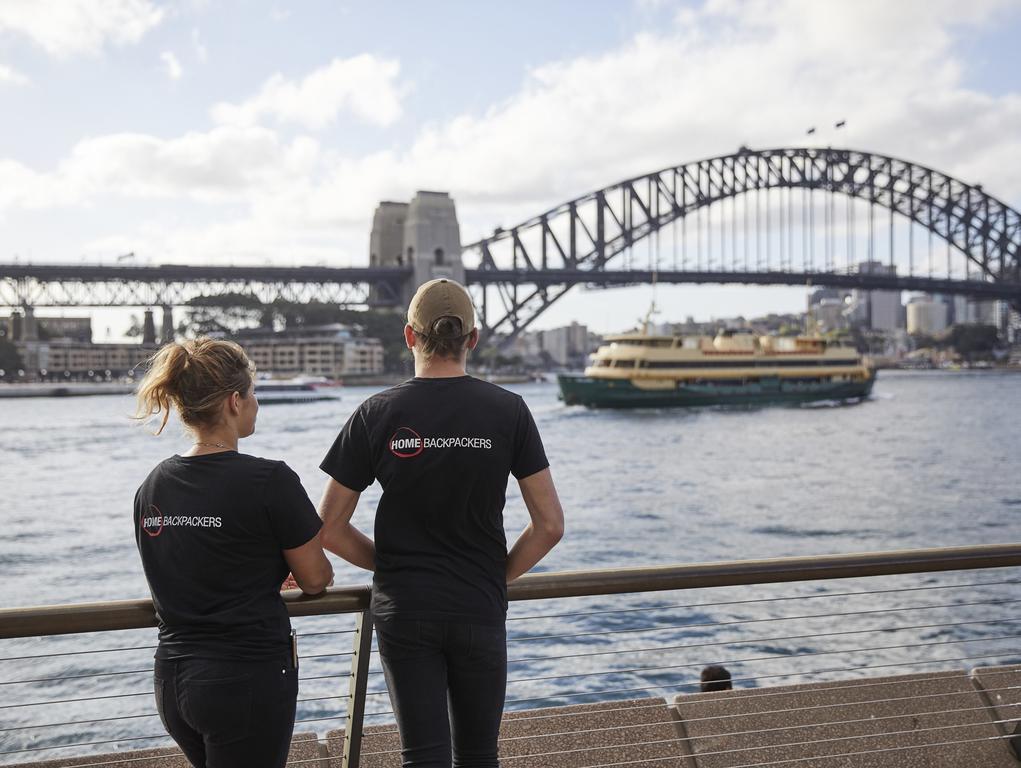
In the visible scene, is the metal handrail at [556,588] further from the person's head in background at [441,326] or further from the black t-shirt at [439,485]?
the person's head in background at [441,326]

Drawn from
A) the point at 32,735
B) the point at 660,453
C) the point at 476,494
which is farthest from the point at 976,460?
the point at 476,494

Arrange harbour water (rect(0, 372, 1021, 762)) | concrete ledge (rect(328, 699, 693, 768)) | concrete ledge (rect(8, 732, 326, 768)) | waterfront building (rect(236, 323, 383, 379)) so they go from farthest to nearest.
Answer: waterfront building (rect(236, 323, 383, 379))
harbour water (rect(0, 372, 1021, 762))
concrete ledge (rect(328, 699, 693, 768))
concrete ledge (rect(8, 732, 326, 768))

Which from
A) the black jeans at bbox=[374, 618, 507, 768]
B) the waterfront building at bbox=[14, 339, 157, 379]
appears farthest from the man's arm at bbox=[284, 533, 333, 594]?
the waterfront building at bbox=[14, 339, 157, 379]

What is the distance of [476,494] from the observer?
1.73m

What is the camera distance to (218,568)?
63.1 inches

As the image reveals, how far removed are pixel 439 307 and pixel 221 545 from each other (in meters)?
0.53

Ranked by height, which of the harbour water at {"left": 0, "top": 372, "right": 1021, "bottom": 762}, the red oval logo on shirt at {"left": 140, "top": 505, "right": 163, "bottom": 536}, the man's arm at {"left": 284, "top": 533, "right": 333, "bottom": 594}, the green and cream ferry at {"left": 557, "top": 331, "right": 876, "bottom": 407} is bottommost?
the harbour water at {"left": 0, "top": 372, "right": 1021, "bottom": 762}

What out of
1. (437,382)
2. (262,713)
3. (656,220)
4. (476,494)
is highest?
(656,220)

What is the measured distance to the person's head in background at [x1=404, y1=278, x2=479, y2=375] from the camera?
1740mm

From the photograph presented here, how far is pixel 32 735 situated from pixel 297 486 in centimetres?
627

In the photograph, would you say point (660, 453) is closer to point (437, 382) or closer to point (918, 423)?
point (918, 423)

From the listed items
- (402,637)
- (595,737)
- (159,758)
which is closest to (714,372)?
(595,737)

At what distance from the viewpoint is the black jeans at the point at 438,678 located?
167cm

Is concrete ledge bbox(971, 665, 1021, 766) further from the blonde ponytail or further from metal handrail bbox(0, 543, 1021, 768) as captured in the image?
the blonde ponytail
